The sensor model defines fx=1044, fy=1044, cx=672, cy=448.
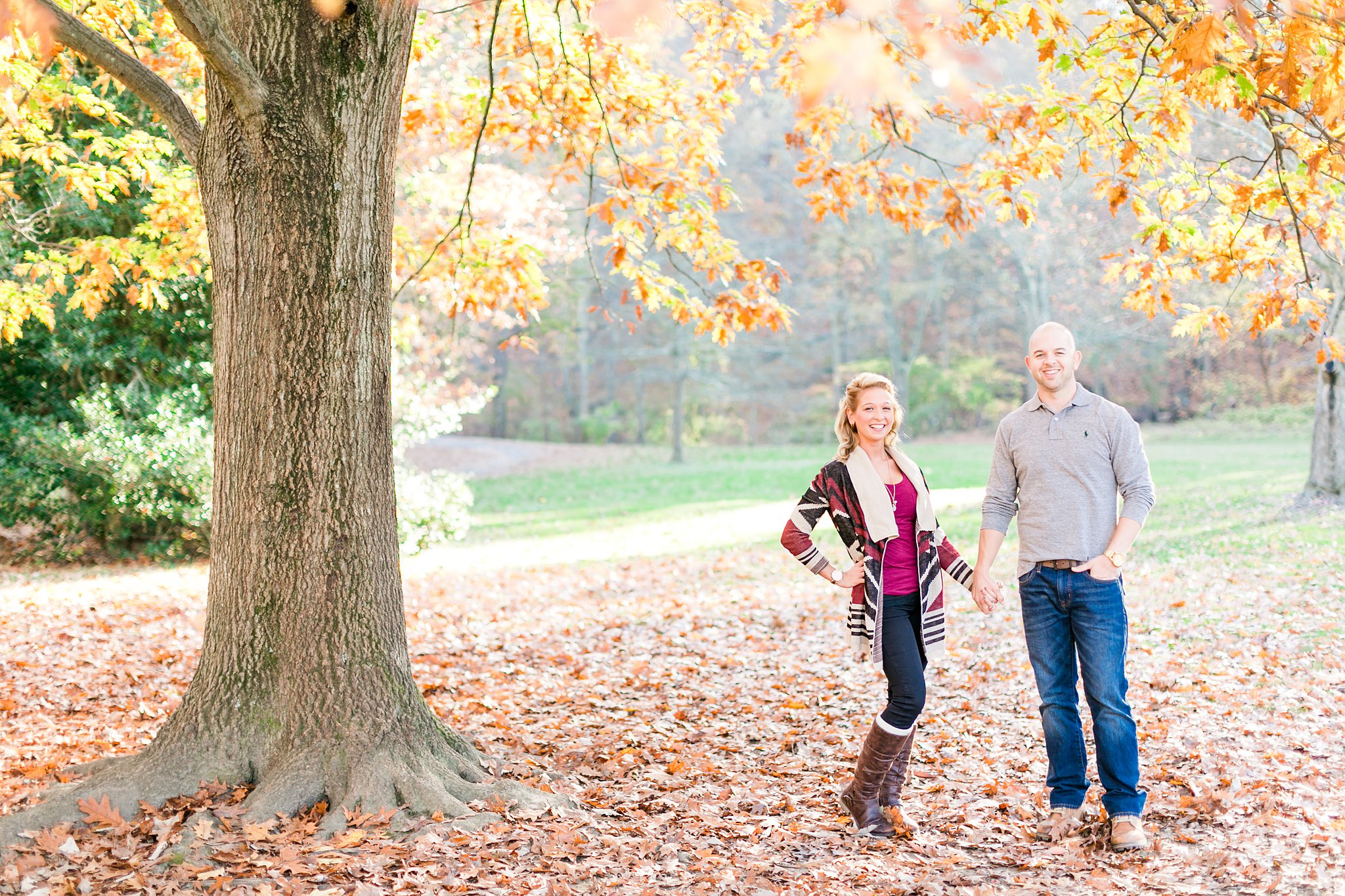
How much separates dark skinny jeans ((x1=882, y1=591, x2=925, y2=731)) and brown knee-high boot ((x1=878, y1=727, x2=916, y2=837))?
0.20 m

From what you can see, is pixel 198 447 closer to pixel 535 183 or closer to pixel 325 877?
pixel 535 183

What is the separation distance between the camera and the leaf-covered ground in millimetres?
3635

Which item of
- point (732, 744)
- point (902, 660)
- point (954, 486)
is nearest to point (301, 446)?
point (902, 660)

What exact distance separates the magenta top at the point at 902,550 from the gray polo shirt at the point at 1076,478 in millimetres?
299

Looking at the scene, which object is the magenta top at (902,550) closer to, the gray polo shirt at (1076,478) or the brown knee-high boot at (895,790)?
the gray polo shirt at (1076,478)

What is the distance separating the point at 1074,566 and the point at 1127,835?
1.00 m

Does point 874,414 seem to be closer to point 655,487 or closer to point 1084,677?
point 1084,677

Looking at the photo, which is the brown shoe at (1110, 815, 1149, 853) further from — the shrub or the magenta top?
the shrub

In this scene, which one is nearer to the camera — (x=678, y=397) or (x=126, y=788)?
(x=126, y=788)

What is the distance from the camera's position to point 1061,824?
4.07 metres

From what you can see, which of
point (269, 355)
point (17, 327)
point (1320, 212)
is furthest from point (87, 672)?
point (1320, 212)

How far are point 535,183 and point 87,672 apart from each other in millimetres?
11402

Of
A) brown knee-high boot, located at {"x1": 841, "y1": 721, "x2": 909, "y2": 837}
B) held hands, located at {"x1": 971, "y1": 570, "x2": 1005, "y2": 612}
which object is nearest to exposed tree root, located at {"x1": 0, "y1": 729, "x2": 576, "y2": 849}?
brown knee-high boot, located at {"x1": 841, "y1": 721, "x2": 909, "y2": 837}

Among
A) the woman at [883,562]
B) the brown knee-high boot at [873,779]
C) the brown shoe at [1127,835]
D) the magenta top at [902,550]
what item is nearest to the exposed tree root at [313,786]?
the brown knee-high boot at [873,779]
